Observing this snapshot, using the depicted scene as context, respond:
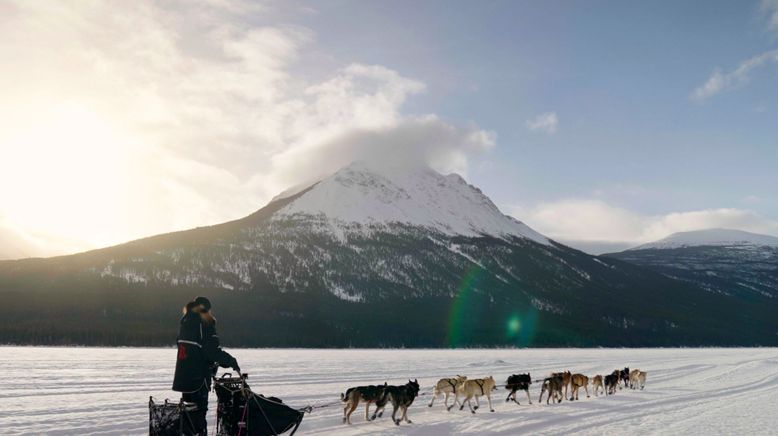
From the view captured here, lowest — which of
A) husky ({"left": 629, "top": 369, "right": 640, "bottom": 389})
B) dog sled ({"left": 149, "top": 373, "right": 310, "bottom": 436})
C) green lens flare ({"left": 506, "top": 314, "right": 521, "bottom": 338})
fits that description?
green lens flare ({"left": 506, "top": 314, "right": 521, "bottom": 338})

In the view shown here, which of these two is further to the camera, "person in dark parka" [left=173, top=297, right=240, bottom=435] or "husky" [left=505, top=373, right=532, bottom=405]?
"husky" [left=505, top=373, right=532, bottom=405]

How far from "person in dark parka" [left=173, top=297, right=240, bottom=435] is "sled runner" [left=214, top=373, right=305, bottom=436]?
0.64 meters

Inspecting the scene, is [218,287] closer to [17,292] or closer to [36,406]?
[17,292]

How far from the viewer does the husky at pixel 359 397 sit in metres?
16.2

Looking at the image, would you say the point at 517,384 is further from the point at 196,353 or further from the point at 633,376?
the point at 196,353

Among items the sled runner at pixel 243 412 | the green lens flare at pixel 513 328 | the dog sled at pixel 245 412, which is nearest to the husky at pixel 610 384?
the dog sled at pixel 245 412

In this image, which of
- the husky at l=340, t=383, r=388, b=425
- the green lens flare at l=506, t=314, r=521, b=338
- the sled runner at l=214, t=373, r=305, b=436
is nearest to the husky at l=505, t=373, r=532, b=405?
the husky at l=340, t=383, r=388, b=425

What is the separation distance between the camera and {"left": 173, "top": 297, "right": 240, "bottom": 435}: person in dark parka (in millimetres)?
10258

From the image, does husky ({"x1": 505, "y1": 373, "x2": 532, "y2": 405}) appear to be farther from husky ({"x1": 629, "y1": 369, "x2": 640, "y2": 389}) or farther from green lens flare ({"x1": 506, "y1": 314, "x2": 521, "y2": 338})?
green lens flare ({"x1": 506, "y1": 314, "x2": 521, "y2": 338})

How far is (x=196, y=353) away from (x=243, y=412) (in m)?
1.63

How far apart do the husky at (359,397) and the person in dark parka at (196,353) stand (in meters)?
6.39

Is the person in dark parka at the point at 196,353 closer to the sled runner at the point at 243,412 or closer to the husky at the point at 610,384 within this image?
the sled runner at the point at 243,412

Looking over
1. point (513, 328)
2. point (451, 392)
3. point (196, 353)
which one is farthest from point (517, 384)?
point (513, 328)

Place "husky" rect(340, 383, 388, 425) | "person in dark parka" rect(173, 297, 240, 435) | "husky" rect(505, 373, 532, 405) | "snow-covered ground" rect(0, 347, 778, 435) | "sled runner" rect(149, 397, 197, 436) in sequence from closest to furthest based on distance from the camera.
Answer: "sled runner" rect(149, 397, 197, 436) < "person in dark parka" rect(173, 297, 240, 435) < "snow-covered ground" rect(0, 347, 778, 435) < "husky" rect(340, 383, 388, 425) < "husky" rect(505, 373, 532, 405)
